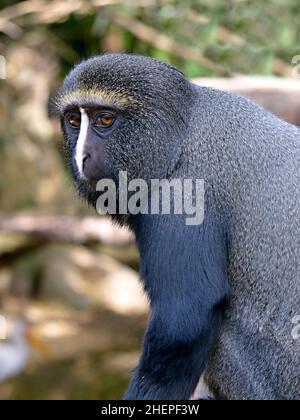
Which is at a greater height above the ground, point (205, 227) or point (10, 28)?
point (10, 28)

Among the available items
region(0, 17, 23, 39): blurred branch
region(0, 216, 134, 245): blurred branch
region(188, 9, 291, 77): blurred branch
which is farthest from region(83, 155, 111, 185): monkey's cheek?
region(0, 17, 23, 39): blurred branch

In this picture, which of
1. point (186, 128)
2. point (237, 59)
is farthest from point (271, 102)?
point (186, 128)

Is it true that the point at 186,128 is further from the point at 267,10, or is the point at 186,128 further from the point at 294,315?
the point at 267,10

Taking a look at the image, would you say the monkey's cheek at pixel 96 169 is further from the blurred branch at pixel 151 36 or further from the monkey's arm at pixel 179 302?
the blurred branch at pixel 151 36

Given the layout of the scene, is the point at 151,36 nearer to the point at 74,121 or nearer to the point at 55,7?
the point at 55,7

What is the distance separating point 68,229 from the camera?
795cm

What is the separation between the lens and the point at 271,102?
659 cm

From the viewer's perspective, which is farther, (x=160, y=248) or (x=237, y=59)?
(x=237, y=59)

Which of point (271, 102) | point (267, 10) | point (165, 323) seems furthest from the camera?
point (267, 10)

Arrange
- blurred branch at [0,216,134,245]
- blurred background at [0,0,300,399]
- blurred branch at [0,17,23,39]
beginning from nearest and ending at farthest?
blurred branch at [0,216,134,245] < blurred background at [0,0,300,399] < blurred branch at [0,17,23,39]

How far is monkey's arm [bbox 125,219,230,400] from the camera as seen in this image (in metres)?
3.45

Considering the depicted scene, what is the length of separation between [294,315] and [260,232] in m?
0.40

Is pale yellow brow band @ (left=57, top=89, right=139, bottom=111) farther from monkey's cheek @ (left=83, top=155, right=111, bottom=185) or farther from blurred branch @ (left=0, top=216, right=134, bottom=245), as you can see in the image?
blurred branch @ (left=0, top=216, right=134, bottom=245)

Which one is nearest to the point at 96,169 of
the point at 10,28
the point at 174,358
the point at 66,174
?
the point at 174,358
